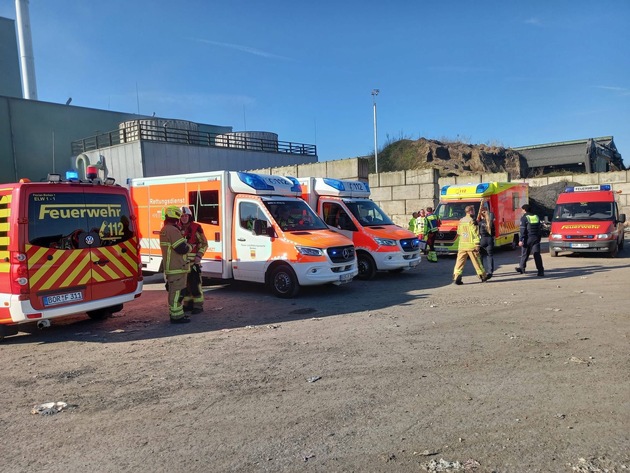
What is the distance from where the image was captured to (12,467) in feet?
10.8

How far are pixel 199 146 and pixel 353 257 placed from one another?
1966 centimetres

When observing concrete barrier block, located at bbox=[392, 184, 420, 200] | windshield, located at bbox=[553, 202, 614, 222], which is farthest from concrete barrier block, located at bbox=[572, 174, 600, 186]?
concrete barrier block, located at bbox=[392, 184, 420, 200]

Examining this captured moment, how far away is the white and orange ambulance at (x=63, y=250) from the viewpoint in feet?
20.1

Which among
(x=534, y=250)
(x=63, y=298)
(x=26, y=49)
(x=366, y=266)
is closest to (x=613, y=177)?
(x=534, y=250)

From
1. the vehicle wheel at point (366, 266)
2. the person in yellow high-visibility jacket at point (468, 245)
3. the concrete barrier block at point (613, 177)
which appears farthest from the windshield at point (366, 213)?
the concrete barrier block at point (613, 177)

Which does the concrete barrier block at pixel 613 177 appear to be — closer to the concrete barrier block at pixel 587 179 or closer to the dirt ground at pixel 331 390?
the concrete barrier block at pixel 587 179

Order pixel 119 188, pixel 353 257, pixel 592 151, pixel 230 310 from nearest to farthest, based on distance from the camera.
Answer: pixel 119 188, pixel 230 310, pixel 353 257, pixel 592 151

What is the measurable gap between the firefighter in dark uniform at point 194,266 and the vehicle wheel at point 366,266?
4.57 metres

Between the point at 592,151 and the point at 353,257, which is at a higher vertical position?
the point at 592,151

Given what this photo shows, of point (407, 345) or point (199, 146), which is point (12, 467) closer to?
point (407, 345)

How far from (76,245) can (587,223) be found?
14.5 metres

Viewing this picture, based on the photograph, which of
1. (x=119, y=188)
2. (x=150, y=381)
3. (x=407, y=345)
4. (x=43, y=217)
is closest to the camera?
(x=150, y=381)

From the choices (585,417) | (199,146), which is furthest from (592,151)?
(585,417)

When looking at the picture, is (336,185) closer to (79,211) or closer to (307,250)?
(307,250)
